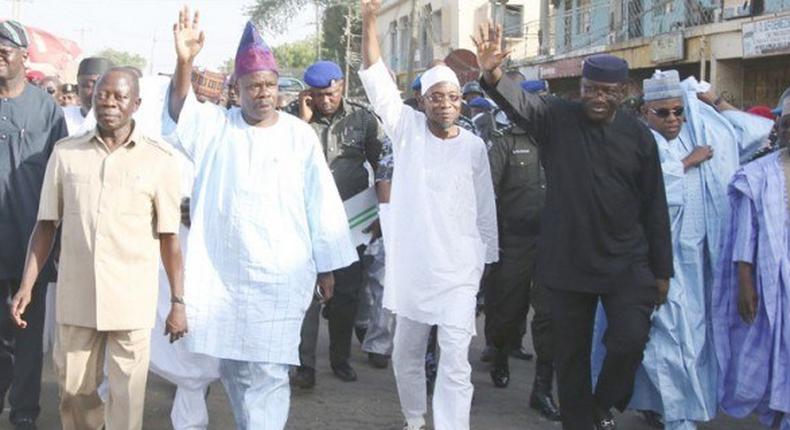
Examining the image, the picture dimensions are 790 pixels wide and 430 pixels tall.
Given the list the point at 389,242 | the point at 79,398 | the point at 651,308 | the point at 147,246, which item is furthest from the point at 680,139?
the point at 79,398

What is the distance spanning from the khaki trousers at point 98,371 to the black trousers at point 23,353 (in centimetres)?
94

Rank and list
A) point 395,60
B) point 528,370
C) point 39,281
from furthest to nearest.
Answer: point 395,60 → point 528,370 → point 39,281

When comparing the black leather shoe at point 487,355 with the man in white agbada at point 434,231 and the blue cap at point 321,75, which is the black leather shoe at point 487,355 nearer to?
the man in white agbada at point 434,231

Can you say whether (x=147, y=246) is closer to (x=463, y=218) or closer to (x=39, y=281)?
(x=39, y=281)

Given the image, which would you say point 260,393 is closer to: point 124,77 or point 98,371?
point 98,371

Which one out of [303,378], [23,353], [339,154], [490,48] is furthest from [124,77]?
[303,378]

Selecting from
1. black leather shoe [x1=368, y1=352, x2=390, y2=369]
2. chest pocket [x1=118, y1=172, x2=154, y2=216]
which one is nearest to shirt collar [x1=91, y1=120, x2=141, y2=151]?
chest pocket [x1=118, y1=172, x2=154, y2=216]

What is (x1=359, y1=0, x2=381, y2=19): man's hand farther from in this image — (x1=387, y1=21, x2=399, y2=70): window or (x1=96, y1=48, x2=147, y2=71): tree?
(x1=387, y1=21, x2=399, y2=70): window

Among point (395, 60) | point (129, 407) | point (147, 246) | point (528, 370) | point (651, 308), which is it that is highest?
point (395, 60)

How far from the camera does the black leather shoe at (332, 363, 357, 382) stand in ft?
21.7

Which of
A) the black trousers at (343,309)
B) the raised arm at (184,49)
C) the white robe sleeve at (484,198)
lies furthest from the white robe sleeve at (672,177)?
the raised arm at (184,49)

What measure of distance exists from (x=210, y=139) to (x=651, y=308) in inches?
90.6

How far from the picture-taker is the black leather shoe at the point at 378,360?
7.03m

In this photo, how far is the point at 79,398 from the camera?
429cm
